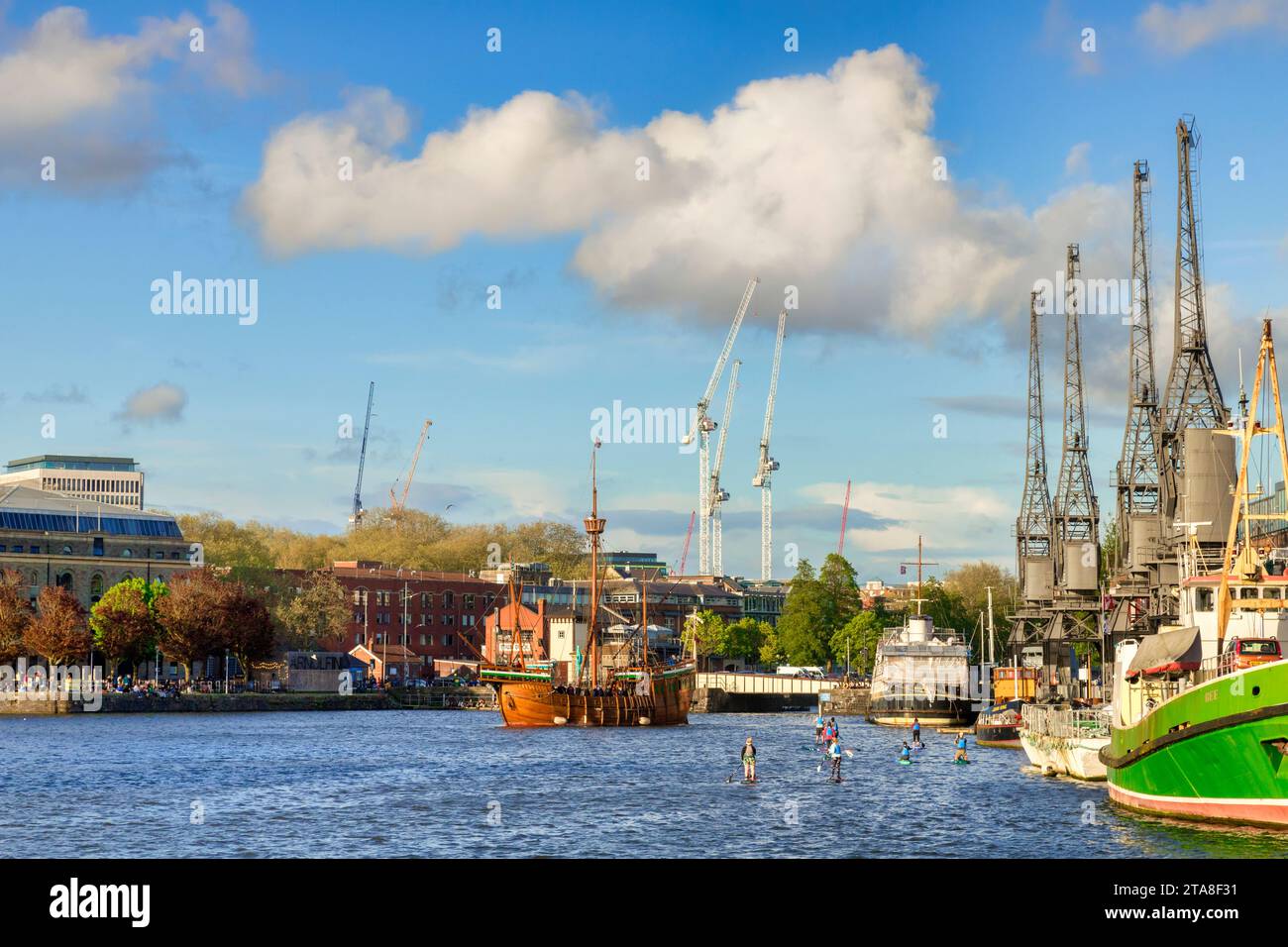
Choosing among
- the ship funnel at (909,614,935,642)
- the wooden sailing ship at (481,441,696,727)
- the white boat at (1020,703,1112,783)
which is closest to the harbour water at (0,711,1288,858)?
the white boat at (1020,703,1112,783)

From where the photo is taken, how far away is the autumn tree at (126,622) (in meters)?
160

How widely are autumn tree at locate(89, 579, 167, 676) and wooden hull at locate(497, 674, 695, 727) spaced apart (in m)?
46.0

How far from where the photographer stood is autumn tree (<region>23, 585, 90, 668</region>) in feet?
518

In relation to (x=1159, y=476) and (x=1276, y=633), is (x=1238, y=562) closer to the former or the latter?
(x=1276, y=633)

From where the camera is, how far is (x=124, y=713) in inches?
6009

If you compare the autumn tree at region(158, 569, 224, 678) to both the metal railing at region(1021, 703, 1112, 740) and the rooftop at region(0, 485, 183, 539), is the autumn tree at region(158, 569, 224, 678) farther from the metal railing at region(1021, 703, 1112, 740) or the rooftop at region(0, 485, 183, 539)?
the metal railing at region(1021, 703, 1112, 740)

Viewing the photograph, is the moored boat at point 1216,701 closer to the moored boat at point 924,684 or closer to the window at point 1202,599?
the window at point 1202,599

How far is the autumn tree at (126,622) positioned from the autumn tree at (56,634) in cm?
175

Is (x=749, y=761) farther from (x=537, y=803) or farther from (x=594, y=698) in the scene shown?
(x=594, y=698)

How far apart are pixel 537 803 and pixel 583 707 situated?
259 ft

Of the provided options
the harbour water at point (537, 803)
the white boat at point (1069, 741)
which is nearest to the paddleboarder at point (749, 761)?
the harbour water at point (537, 803)

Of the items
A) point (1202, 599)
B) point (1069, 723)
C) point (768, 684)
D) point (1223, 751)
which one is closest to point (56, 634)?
point (768, 684)
